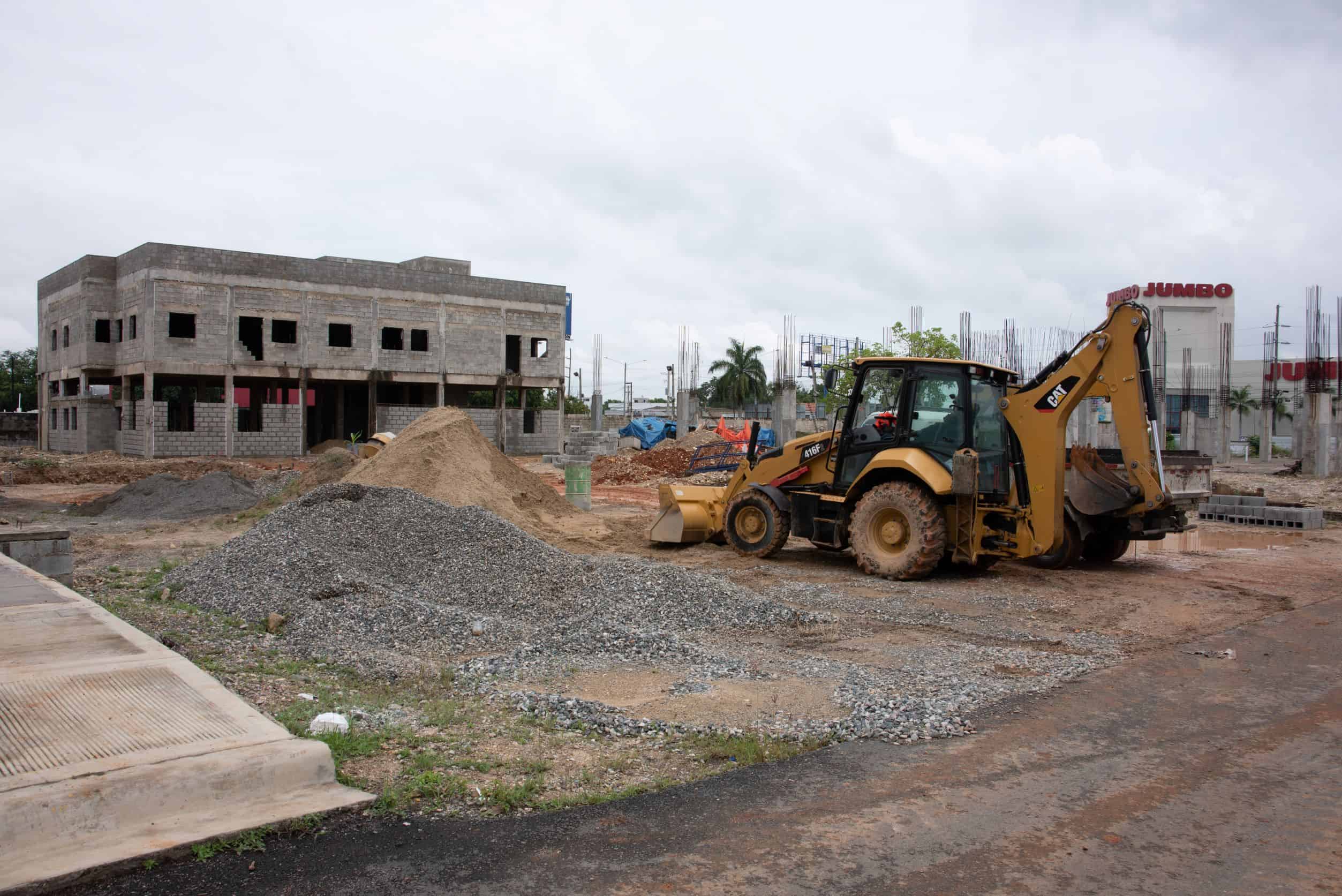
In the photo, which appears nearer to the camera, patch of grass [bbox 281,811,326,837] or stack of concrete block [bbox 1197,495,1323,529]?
patch of grass [bbox 281,811,326,837]

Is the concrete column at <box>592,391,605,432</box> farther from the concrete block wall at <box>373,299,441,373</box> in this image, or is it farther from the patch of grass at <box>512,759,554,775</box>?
the patch of grass at <box>512,759,554,775</box>

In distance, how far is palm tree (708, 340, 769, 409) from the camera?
3155 inches

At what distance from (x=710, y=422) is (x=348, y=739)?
160 ft

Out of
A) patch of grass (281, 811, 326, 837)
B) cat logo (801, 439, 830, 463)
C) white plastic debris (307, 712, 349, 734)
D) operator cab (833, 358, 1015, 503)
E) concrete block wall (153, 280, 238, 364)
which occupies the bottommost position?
patch of grass (281, 811, 326, 837)

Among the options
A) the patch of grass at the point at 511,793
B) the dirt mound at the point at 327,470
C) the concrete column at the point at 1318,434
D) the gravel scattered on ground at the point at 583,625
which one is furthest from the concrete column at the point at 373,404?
the patch of grass at the point at 511,793

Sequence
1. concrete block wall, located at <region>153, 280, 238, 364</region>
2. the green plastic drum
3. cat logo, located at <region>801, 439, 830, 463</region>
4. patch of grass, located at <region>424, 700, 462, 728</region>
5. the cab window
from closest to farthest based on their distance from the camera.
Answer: patch of grass, located at <region>424, 700, 462, 728</region> → the cab window → cat logo, located at <region>801, 439, 830, 463</region> → the green plastic drum → concrete block wall, located at <region>153, 280, 238, 364</region>

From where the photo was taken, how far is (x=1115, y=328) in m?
10.6

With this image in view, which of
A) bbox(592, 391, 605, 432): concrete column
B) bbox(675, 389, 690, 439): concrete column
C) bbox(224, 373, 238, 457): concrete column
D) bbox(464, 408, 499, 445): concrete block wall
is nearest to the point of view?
bbox(224, 373, 238, 457): concrete column

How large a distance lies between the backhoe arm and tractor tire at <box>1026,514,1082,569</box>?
1.29 meters

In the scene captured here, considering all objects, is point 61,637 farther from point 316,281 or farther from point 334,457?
point 316,281

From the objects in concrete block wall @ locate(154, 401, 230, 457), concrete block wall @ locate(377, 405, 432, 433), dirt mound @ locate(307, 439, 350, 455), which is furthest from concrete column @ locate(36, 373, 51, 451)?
concrete block wall @ locate(377, 405, 432, 433)

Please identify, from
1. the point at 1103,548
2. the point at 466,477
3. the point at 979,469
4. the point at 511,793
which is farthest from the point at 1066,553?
the point at 511,793

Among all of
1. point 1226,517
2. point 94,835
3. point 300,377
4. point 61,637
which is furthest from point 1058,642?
point 300,377

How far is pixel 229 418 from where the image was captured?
34469 mm
